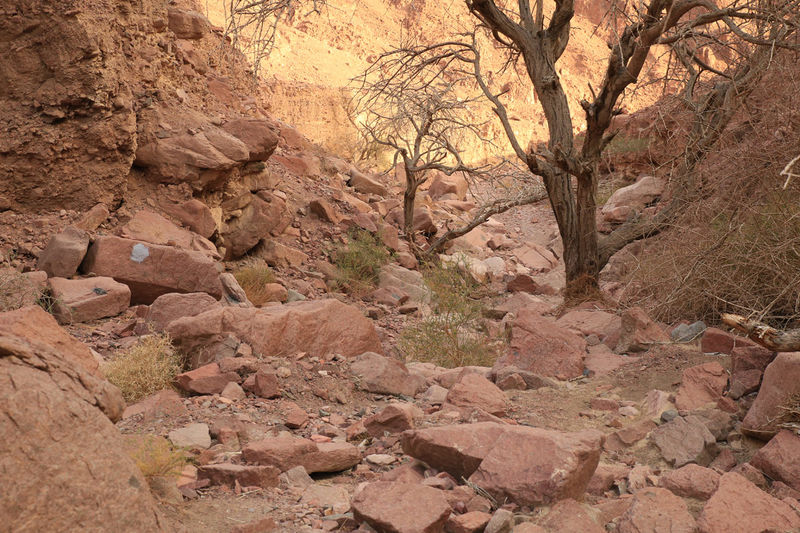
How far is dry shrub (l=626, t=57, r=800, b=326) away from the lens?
175 inches

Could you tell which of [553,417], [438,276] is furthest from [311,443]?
[438,276]

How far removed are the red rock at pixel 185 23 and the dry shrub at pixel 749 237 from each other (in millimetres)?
7597

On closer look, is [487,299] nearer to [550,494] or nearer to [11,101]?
[11,101]

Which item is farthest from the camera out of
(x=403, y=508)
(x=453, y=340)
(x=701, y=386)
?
(x=453, y=340)

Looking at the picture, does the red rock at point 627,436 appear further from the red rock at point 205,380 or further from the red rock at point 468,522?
the red rock at point 205,380

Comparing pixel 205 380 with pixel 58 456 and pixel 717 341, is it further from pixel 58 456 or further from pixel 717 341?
pixel 717 341

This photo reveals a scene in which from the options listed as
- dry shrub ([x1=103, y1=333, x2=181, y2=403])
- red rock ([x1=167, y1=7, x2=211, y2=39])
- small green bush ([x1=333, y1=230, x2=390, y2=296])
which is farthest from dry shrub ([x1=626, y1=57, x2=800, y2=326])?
red rock ([x1=167, y1=7, x2=211, y2=39])

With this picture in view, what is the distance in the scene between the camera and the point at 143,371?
13.4ft

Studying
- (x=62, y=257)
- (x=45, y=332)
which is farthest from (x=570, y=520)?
(x=62, y=257)

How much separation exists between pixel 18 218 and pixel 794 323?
6536mm

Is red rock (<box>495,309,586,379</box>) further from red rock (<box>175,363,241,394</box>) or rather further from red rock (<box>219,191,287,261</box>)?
red rock (<box>219,191,287,261</box>)

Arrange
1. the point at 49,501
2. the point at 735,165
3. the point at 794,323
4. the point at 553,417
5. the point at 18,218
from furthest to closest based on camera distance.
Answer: the point at 18,218 → the point at 735,165 → the point at 794,323 → the point at 553,417 → the point at 49,501

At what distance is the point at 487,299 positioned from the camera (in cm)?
930

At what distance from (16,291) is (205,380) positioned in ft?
8.11
